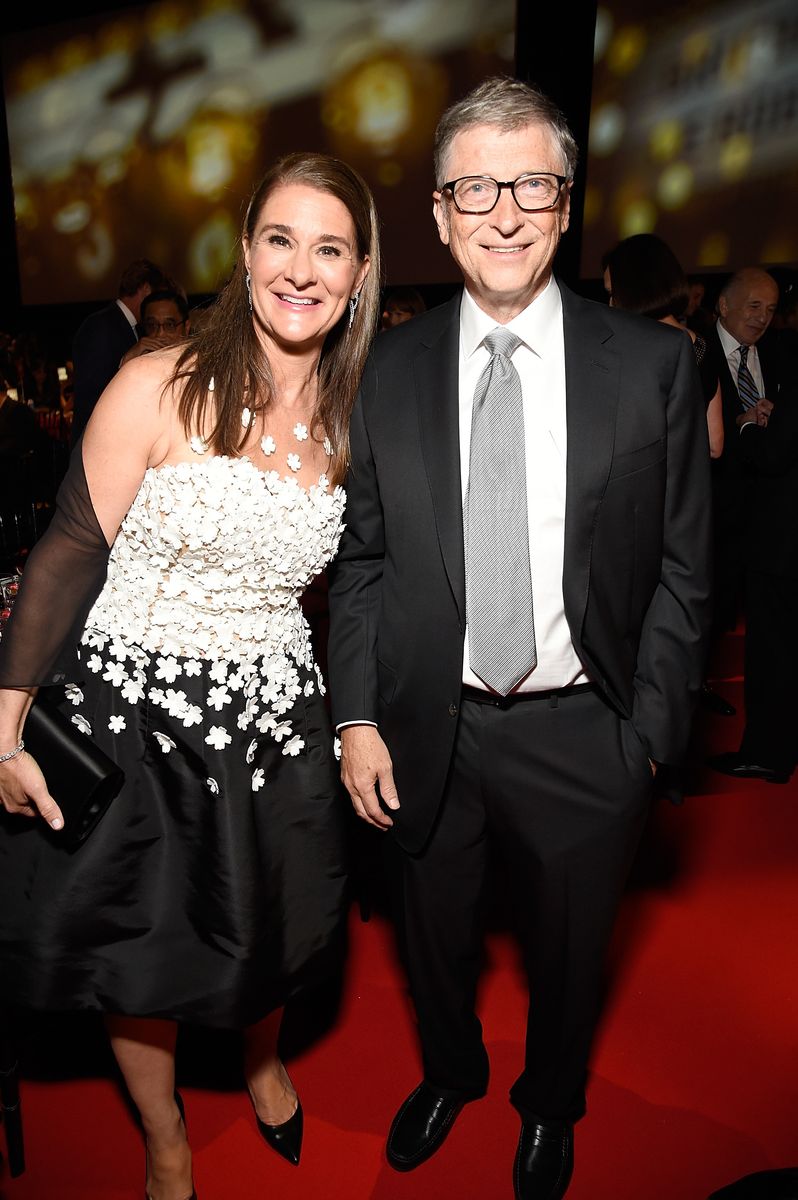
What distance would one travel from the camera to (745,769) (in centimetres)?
345

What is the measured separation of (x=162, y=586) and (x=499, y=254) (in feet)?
2.51

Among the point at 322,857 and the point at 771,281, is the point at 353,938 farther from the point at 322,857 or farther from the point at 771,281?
the point at 771,281

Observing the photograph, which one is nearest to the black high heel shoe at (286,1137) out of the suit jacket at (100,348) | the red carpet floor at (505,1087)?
the red carpet floor at (505,1087)

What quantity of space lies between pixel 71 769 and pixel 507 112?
47.3 inches

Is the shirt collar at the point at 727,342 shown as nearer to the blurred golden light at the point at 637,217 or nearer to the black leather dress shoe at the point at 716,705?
the black leather dress shoe at the point at 716,705

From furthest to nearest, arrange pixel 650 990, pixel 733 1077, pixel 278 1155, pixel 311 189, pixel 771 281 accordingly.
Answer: pixel 771 281 → pixel 650 990 → pixel 733 1077 → pixel 278 1155 → pixel 311 189

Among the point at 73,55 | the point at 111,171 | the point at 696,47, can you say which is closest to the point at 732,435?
the point at 696,47

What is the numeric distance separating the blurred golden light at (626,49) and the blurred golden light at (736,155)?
0.84 metres

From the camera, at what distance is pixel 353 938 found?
2564 millimetres

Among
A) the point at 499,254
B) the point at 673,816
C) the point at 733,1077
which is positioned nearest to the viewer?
the point at 499,254

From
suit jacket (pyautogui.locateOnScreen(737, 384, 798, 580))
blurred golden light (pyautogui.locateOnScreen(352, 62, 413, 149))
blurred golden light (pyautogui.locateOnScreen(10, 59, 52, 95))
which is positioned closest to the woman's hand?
suit jacket (pyautogui.locateOnScreen(737, 384, 798, 580))

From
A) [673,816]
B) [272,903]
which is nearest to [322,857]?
[272,903]

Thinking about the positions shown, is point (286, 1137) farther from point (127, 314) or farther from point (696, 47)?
point (696, 47)

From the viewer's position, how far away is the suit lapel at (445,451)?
154 cm
